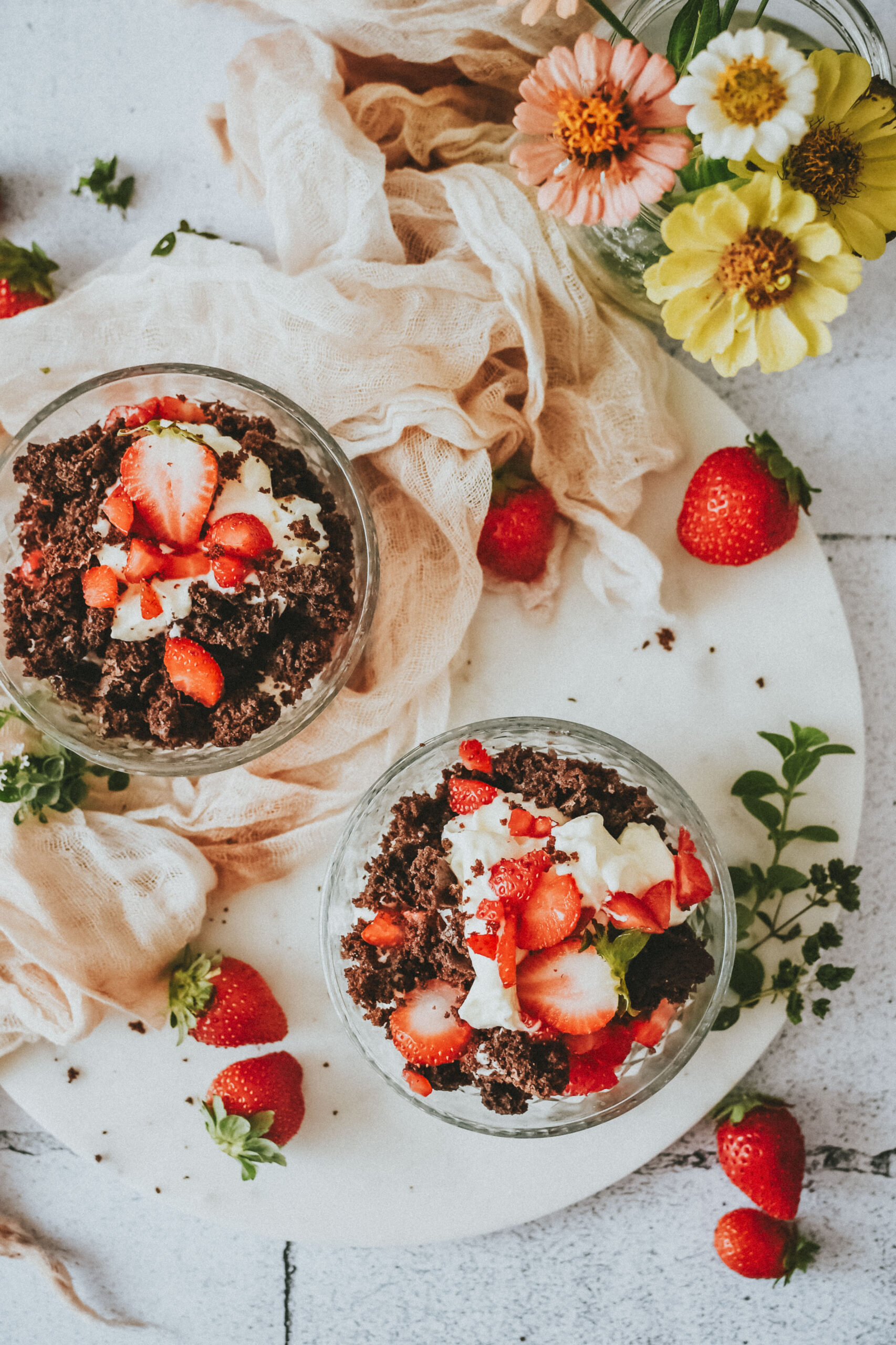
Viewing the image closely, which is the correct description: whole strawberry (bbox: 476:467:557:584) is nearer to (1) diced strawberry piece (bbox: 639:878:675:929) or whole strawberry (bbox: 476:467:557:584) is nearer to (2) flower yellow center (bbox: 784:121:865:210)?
(1) diced strawberry piece (bbox: 639:878:675:929)

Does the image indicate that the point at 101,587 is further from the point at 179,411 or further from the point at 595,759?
the point at 595,759

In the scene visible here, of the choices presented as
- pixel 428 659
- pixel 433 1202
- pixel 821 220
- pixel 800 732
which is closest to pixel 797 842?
pixel 800 732

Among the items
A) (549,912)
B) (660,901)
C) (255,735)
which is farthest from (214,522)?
(660,901)

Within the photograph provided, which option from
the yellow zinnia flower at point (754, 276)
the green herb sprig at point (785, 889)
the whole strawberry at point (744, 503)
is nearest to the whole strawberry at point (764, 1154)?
the green herb sprig at point (785, 889)

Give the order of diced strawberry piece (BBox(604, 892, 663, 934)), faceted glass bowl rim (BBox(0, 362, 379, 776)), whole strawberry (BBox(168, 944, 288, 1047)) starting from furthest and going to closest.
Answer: whole strawberry (BBox(168, 944, 288, 1047)), faceted glass bowl rim (BBox(0, 362, 379, 776)), diced strawberry piece (BBox(604, 892, 663, 934))

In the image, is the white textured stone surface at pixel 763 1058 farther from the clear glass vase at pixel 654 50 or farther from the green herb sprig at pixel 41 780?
the green herb sprig at pixel 41 780

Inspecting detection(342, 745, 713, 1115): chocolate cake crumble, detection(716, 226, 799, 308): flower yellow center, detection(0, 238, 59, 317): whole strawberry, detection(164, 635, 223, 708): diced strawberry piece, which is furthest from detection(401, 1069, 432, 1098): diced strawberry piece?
detection(0, 238, 59, 317): whole strawberry
